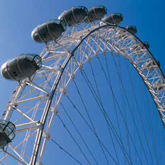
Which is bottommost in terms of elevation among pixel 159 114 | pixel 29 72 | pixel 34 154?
pixel 34 154

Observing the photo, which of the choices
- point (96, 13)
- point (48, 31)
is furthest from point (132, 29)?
point (48, 31)

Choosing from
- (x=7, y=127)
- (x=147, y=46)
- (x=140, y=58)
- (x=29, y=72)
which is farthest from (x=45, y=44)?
(x=147, y=46)

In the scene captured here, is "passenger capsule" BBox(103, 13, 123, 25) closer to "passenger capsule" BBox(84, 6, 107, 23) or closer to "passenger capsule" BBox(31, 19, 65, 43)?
"passenger capsule" BBox(84, 6, 107, 23)

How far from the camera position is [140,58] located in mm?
29828

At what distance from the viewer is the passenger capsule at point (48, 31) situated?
1694 centimetres

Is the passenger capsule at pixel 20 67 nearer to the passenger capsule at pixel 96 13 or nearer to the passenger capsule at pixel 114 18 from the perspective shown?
the passenger capsule at pixel 96 13

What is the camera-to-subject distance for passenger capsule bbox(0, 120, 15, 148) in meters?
11.4

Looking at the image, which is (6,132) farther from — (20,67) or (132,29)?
(132,29)

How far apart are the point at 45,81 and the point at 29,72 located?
1.96m

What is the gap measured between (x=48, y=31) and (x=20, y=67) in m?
4.03

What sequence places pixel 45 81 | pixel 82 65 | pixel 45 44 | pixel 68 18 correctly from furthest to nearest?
pixel 68 18 → pixel 82 65 → pixel 45 44 → pixel 45 81

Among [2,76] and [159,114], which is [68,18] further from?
[159,114]

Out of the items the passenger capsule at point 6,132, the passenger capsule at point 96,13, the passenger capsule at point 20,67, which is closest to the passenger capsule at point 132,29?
the passenger capsule at point 96,13

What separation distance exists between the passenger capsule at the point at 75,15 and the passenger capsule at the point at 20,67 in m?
7.28
